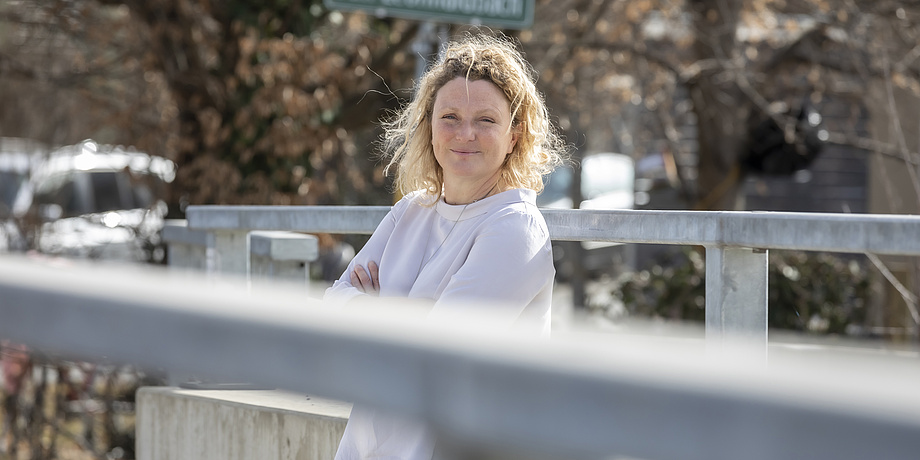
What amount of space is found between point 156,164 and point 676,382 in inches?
334

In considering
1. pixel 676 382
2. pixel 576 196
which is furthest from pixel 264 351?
pixel 576 196

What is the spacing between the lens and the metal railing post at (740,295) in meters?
2.17

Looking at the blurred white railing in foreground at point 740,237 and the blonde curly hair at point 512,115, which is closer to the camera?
the blurred white railing in foreground at point 740,237

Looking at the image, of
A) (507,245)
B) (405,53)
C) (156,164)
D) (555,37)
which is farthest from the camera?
(555,37)

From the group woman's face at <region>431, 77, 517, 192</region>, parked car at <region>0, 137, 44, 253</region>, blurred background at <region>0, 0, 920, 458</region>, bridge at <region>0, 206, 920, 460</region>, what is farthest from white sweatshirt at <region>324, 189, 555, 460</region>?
parked car at <region>0, 137, 44, 253</region>

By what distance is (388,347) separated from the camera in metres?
0.55

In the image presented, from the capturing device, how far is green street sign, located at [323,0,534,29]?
4.30 m

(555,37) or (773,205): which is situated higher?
(555,37)

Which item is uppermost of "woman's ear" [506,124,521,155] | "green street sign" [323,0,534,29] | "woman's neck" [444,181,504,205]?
"green street sign" [323,0,534,29]

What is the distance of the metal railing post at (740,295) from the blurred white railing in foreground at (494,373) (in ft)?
5.47

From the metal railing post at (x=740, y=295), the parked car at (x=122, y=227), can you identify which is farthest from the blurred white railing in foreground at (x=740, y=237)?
the parked car at (x=122, y=227)

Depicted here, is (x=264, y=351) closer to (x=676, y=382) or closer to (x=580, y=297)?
(x=676, y=382)

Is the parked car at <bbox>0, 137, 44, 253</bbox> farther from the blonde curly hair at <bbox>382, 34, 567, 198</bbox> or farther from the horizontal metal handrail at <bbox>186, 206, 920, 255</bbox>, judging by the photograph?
the blonde curly hair at <bbox>382, 34, 567, 198</bbox>

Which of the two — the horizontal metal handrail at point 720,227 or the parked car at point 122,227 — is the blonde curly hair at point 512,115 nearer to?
the horizontal metal handrail at point 720,227
